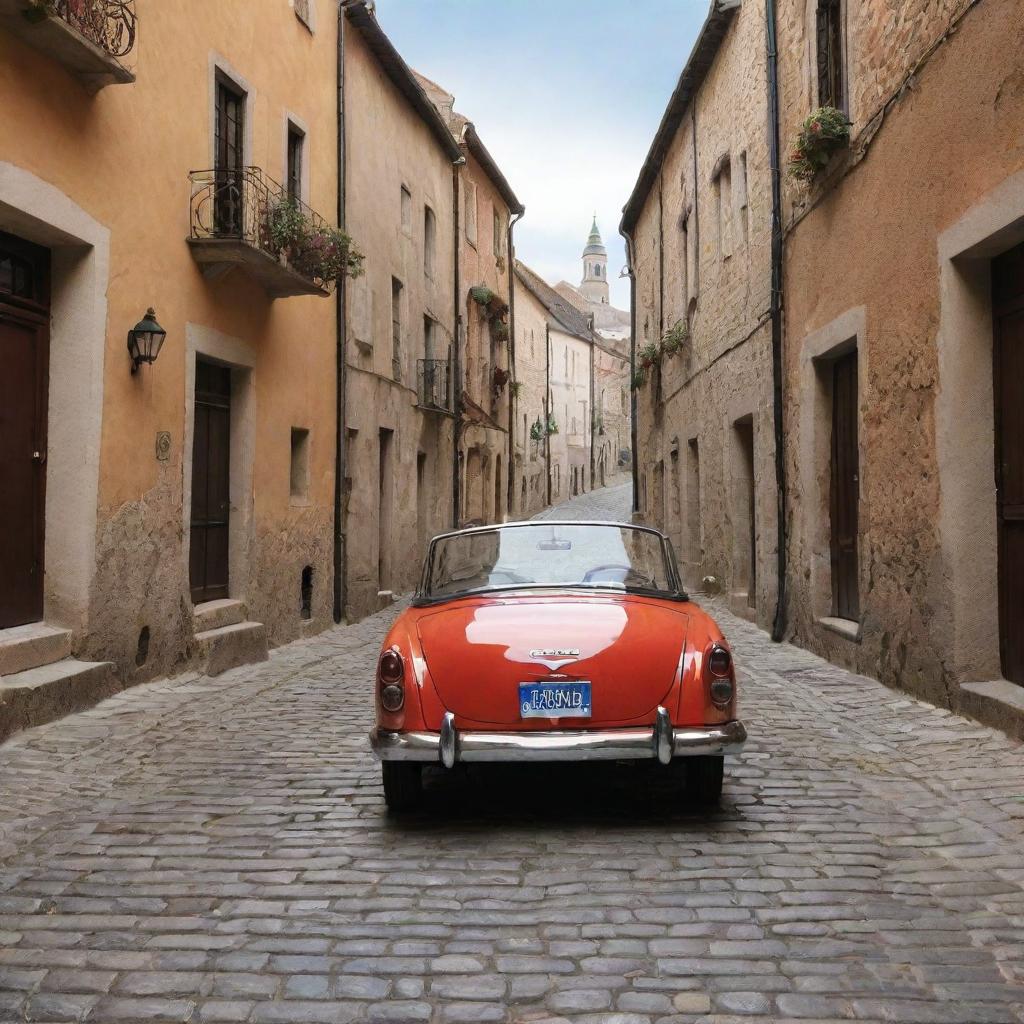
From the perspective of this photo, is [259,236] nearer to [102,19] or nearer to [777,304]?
[102,19]

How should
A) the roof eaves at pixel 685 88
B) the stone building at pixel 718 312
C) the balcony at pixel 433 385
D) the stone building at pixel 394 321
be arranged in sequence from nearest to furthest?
the stone building at pixel 718 312
the roof eaves at pixel 685 88
the stone building at pixel 394 321
the balcony at pixel 433 385

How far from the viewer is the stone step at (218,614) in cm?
1036

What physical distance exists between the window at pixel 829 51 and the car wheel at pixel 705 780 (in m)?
7.11

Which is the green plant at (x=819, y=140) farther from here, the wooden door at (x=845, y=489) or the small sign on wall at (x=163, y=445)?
the small sign on wall at (x=163, y=445)

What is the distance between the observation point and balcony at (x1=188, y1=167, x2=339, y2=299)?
10.2m

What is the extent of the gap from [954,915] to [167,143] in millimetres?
8445

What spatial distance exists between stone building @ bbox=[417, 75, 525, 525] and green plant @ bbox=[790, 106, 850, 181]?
1238 centimetres

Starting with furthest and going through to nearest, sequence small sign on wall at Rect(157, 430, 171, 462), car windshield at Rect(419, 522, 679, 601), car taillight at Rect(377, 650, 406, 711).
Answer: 1. small sign on wall at Rect(157, 430, 171, 462)
2. car windshield at Rect(419, 522, 679, 601)
3. car taillight at Rect(377, 650, 406, 711)

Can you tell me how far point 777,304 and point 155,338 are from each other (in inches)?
250

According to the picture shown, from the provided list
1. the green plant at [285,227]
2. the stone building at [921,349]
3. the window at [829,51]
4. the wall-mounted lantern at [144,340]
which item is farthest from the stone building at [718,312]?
the wall-mounted lantern at [144,340]

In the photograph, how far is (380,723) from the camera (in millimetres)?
5055

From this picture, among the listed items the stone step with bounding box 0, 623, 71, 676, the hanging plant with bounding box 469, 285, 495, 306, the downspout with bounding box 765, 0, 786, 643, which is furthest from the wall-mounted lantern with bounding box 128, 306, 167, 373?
the hanging plant with bounding box 469, 285, 495, 306

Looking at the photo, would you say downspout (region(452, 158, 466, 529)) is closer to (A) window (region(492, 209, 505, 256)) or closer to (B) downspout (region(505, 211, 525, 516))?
(A) window (region(492, 209, 505, 256))

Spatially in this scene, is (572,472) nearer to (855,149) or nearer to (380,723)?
(855,149)
